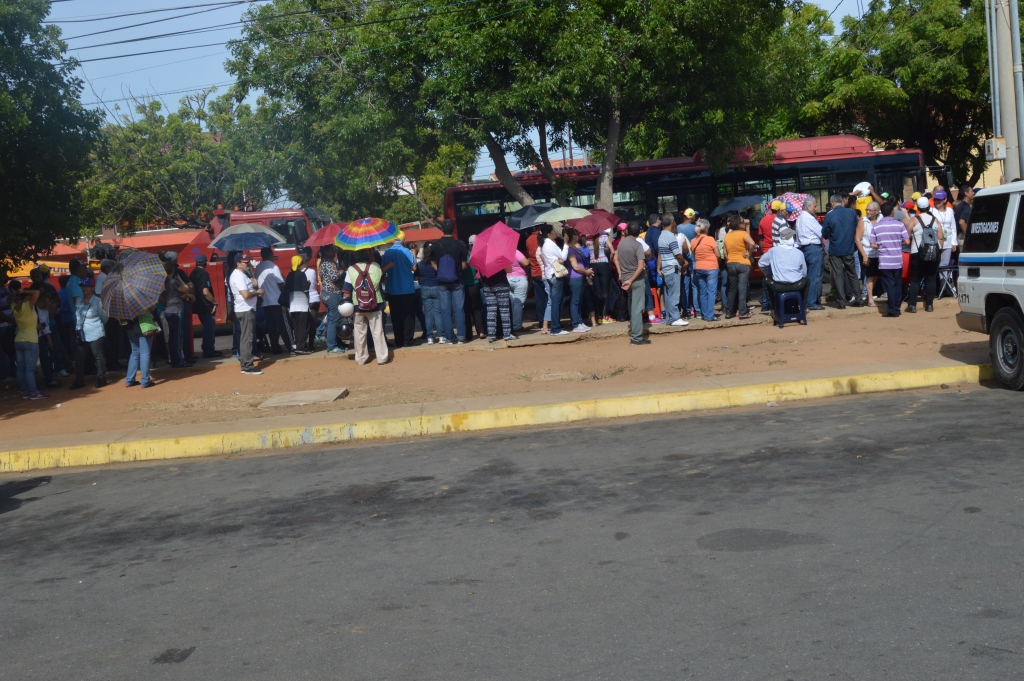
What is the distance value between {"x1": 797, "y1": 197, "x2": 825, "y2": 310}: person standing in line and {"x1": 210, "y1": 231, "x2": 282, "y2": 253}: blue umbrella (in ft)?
33.1

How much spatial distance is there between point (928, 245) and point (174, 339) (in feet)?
37.7

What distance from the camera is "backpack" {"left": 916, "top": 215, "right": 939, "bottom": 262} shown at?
14.8m

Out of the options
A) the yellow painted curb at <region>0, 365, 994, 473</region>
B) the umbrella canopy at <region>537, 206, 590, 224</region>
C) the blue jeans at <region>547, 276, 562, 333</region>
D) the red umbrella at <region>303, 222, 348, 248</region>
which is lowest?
the yellow painted curb at <region>0, 365, 994, 473</region>

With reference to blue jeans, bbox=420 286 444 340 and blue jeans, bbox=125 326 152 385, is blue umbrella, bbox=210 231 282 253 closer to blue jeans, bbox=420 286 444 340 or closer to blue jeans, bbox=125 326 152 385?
blue jeans, bbox=420 286 444 340

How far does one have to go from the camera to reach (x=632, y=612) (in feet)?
15.8

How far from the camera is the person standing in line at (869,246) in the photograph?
50.1 feet

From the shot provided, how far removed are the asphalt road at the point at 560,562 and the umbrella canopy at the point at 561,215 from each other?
859 centimetres

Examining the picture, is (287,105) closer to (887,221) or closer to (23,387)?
(23,387)

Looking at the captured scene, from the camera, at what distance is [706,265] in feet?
50.7

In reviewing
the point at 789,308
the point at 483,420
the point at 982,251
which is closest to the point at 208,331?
the point at 483,420

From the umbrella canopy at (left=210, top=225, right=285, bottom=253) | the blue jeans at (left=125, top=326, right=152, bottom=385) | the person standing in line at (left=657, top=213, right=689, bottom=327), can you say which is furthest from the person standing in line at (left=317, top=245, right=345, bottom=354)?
the person standing in line at (left=657, top=213, right=689, bottom=327)

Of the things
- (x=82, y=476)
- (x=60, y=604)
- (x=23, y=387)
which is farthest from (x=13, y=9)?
(x=60, y=604)

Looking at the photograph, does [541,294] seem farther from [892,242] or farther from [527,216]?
[892,242]

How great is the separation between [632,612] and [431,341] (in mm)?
11072
